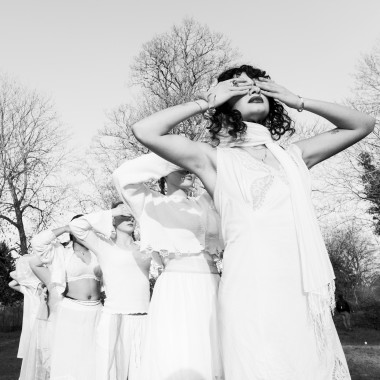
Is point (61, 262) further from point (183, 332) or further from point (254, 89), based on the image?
point (254, 89)

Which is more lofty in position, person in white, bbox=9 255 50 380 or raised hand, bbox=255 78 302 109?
raised hand, bbox=255 78 302 109

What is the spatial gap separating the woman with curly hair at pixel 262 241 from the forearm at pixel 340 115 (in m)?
0.01

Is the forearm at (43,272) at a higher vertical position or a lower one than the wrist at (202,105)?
higher

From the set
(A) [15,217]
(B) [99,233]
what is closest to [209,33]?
(A) [15,217]

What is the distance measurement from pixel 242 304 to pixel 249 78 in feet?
4.05

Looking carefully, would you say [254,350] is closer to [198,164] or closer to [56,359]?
[198,164]

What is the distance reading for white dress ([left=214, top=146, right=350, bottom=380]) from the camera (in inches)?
90.5

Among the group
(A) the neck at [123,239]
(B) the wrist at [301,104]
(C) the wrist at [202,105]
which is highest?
(A) the neck at [123,239]

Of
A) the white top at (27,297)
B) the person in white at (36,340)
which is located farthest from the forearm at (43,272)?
the white top at (27,297)

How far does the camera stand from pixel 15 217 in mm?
24703

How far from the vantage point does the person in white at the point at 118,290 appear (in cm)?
587

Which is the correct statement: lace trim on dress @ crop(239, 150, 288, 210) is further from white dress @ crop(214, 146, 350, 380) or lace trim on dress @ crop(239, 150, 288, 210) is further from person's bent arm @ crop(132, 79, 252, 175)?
person's bent arm @ crop(132, 79, 252, 175)

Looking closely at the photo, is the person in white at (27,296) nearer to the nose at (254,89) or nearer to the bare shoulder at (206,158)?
the bare shoulder at (206,158)

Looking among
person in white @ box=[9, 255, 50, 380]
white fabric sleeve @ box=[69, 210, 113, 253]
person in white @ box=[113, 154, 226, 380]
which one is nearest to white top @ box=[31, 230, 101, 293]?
person in white @ box=[9, 255, 50, 380]
